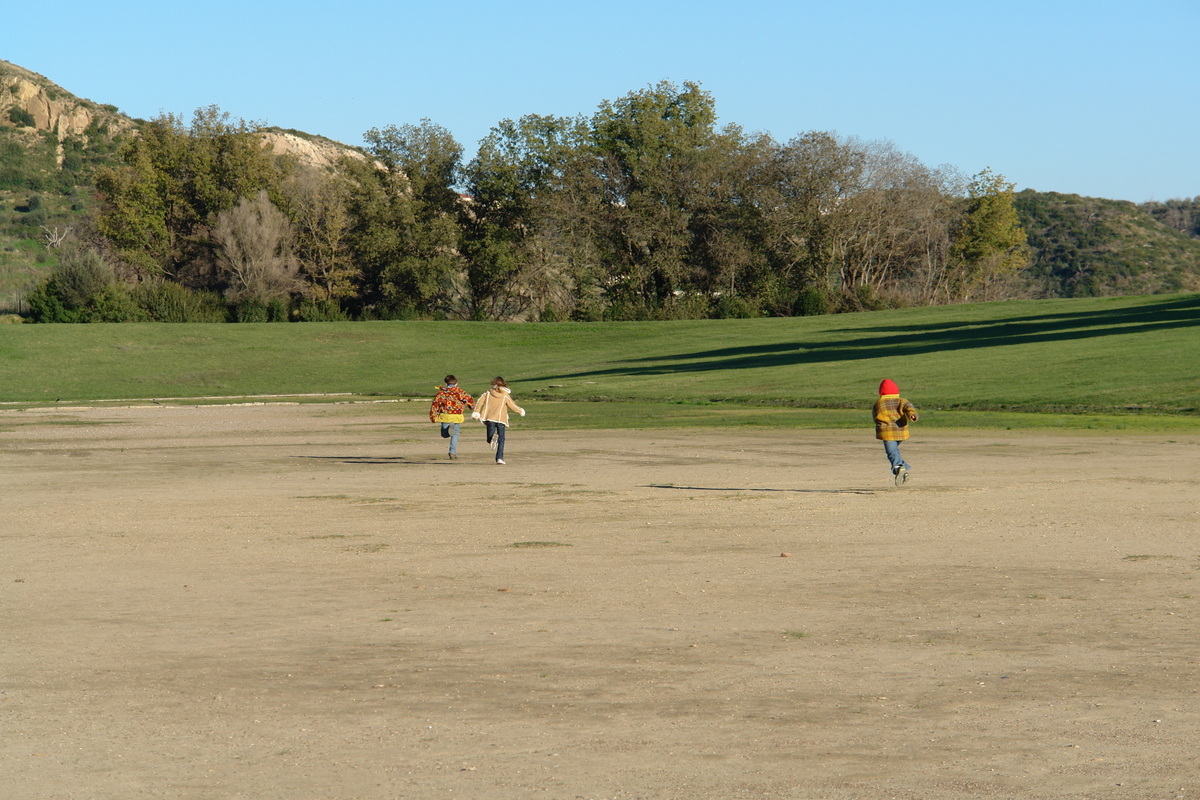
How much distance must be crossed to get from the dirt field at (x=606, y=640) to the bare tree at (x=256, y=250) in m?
66.2

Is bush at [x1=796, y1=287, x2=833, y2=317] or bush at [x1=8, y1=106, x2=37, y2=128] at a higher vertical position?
bush at [x1=8, y1=106, x2=37, y2=128]

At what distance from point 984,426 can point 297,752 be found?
2531 cm

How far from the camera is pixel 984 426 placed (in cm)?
2908

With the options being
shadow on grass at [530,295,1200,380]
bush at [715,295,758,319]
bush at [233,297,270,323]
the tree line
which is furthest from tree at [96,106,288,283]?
shadow on grass at [530,295,1200,380]

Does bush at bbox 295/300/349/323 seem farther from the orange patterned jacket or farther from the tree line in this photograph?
the orange patterned jacket

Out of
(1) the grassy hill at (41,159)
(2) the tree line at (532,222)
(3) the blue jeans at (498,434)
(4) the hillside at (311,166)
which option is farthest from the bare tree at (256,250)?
(3) the blue jeans at (498,434)

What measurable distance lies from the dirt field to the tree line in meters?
68.0

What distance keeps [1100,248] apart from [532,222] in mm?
95816

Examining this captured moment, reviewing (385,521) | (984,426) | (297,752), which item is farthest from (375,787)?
(984,426)

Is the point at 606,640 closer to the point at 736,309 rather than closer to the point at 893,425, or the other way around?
the point at 893,425

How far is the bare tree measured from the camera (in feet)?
268

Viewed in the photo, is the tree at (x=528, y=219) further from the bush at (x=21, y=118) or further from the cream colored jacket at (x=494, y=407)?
the bush at (x=21, y=118)

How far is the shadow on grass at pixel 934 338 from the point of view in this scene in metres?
52.2

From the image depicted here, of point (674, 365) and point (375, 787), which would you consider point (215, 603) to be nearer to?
point (375, 787)
